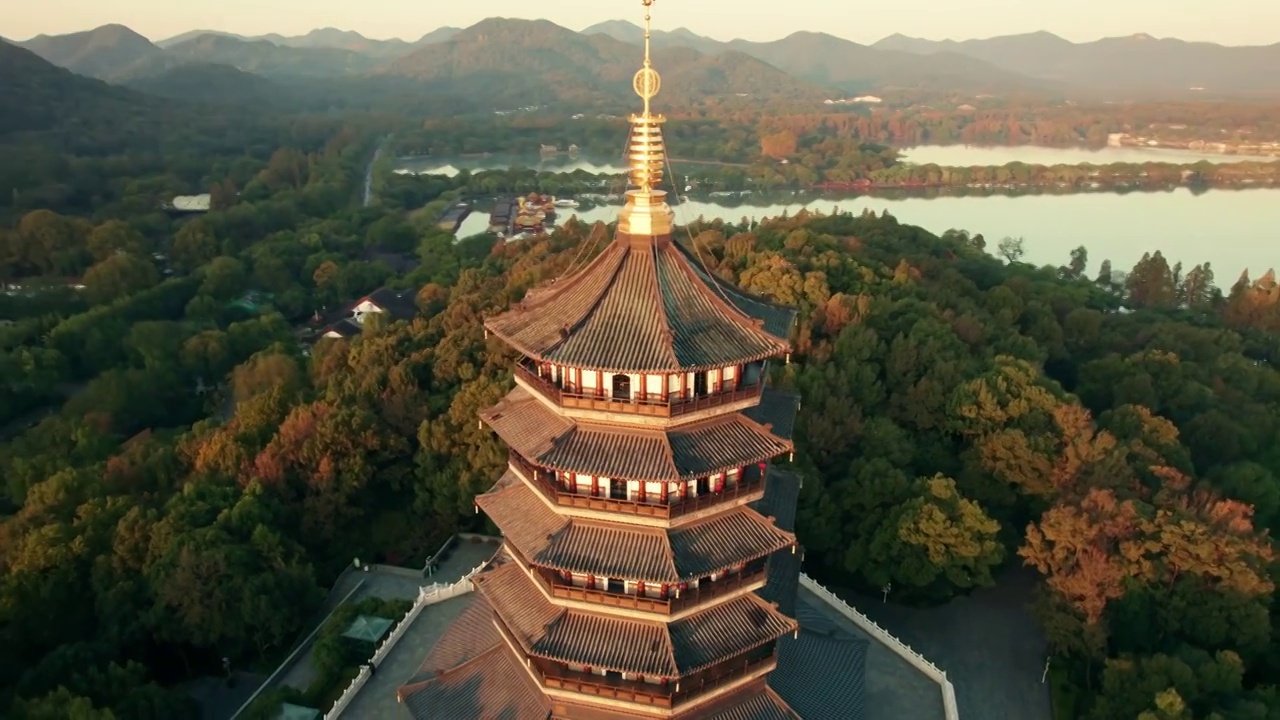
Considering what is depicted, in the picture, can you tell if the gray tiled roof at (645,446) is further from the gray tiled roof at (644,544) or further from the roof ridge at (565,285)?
the roof ridge at (565,285)

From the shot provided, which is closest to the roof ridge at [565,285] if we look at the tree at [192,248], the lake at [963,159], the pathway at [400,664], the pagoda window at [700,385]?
the pagoda window at [700,385]

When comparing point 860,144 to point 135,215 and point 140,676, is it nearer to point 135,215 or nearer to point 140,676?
point 135,215

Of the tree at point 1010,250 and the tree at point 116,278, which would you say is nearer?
the tree at point 116,278

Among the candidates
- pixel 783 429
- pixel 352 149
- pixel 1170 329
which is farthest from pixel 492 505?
pixel 352 149

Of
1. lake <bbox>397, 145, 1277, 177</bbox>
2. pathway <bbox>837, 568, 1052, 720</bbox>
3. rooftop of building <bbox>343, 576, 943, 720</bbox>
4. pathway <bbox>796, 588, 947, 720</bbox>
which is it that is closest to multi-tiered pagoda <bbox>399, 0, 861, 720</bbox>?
rooftop of building <bbox>343, 576, 943, 720</bbox>

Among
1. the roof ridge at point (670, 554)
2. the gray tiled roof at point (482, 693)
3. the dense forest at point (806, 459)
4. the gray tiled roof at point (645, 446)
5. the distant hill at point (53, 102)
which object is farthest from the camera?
the distant hill at point (53, 102)

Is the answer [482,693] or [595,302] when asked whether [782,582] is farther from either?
[595,302]
